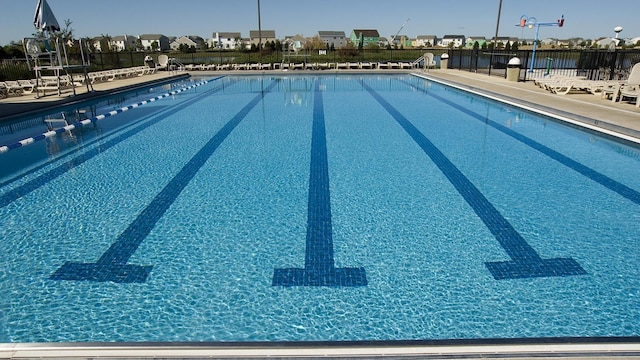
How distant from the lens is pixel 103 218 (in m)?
4.28

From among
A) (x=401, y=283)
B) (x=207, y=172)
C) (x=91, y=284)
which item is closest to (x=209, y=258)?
(x=91, y=284)

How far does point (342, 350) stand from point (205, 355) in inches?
27.5

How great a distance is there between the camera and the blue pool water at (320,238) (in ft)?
8.93

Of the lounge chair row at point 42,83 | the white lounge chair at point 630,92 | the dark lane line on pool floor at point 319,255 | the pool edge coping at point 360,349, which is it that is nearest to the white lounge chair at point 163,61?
the lounge chair row at point 42,83

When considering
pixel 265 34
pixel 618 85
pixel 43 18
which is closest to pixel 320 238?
pixel 618 85

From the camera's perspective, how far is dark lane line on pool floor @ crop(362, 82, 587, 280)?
127 inches

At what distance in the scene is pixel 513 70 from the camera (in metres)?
14.8

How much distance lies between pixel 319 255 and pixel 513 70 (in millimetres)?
14115

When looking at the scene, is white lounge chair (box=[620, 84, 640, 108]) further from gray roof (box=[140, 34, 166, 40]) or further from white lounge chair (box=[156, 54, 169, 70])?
gray roof (box=[140, 34, 166, 40])

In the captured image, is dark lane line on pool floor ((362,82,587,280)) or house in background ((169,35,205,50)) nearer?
dark lane line on pool floor ((362,82,587,280))

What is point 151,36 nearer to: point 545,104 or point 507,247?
point 545,104

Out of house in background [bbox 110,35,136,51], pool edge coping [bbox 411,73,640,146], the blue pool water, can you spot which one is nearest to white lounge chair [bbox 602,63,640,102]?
pool edge coping [bbox 411,73,640,146]

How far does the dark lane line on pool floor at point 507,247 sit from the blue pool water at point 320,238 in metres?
0.02

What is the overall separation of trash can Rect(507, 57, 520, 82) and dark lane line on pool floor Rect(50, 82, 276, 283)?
43.1 ft
